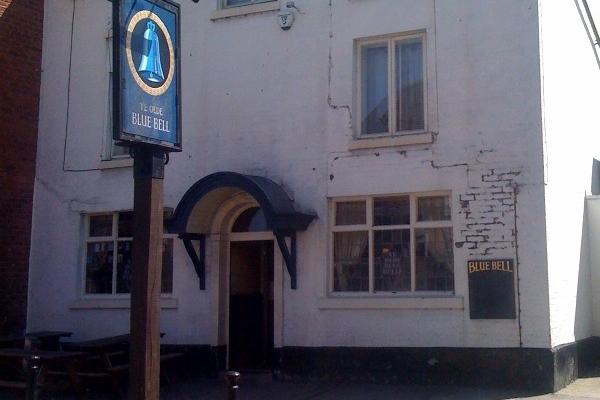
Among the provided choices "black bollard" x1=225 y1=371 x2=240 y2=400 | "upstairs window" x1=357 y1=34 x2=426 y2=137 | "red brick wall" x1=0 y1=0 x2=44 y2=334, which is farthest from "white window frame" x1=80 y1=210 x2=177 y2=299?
"black bollard" x1=225 y1=371 x2=240 y2=400

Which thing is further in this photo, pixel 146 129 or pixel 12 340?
pixel 12 340

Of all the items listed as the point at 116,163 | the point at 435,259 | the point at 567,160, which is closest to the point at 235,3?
the point at 116,163

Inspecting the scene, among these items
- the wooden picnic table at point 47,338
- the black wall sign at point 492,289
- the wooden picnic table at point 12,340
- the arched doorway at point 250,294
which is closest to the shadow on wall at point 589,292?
the black wall sign at point 492,289

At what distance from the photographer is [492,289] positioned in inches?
460

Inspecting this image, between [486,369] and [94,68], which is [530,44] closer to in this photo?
[486,369]

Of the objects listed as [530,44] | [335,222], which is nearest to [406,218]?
[335,222]

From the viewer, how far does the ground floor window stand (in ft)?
48.2

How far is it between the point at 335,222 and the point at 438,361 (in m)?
2.67

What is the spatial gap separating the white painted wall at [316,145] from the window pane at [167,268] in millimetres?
248

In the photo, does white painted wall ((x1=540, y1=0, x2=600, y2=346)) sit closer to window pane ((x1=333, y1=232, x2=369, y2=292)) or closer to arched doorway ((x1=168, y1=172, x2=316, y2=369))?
window pane ((x1=333, y1=232, x2=369, y2=292))

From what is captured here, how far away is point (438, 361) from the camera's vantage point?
11922mm

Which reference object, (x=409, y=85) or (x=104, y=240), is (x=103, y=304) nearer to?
(x=104, y=240)

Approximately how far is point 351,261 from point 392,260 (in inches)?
26.3

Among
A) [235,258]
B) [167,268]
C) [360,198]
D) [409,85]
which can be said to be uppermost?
[409,85]
